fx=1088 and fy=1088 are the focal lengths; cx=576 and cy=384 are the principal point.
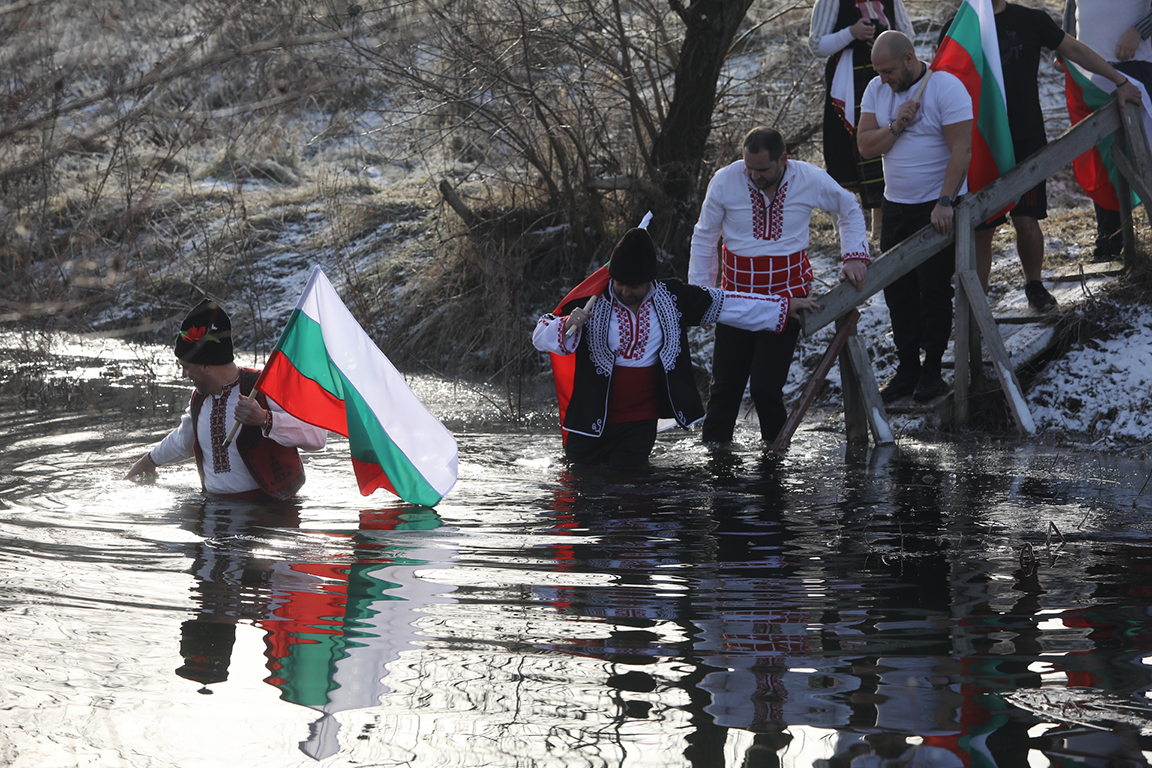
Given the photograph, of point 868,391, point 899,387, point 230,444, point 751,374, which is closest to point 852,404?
point 868,391

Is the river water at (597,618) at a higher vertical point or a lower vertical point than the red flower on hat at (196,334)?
lower

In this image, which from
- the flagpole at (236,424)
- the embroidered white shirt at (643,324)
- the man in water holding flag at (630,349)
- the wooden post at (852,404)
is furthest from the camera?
the wooden post at (852,404)

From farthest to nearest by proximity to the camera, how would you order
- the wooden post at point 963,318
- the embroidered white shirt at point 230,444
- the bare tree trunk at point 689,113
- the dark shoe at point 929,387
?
the bare tree trunk at point 689,113 → the dark shoe at point 929,387 → the wooden post at point 963,318 → the embroidered white shirt at point 230,444

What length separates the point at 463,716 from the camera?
3.08 metres

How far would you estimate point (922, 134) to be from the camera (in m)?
7.16

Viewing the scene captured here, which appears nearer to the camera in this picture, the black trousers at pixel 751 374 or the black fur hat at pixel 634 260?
the black fur hat at pixel 634 260

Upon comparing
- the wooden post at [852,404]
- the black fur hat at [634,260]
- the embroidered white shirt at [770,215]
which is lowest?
the wooden post at [852,404]

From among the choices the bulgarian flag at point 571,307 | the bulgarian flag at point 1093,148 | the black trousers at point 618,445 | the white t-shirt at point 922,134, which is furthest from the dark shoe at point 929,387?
the bulgarian flag at point 571,307

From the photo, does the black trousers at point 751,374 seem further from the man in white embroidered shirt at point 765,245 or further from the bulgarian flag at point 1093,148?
the bulgarian flag at point 1093,148

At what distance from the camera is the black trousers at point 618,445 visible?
6.80 m

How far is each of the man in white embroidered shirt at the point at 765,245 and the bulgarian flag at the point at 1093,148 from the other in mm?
2403

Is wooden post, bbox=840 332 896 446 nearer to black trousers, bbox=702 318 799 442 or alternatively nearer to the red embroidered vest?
black trousers, bbox=702 318 799 442

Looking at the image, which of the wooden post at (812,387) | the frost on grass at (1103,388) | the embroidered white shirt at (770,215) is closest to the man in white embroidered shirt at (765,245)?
the embroidered white shirt at (770,215)

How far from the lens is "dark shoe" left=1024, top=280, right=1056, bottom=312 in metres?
8.16
